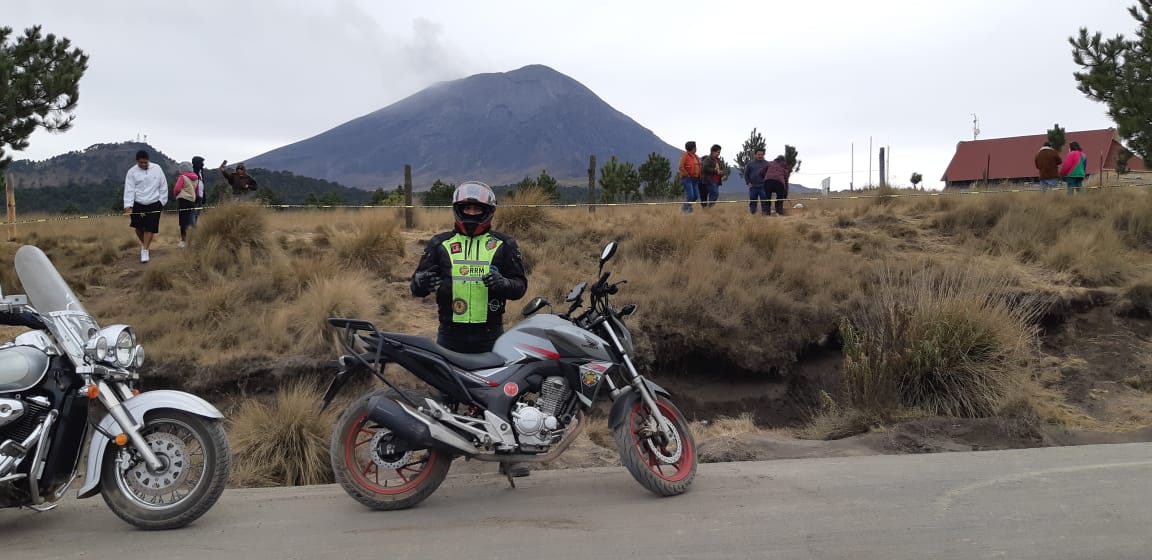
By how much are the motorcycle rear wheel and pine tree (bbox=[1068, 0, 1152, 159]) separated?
15.9 m

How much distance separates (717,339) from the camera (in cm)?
1220

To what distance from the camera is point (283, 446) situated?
751 centimetres

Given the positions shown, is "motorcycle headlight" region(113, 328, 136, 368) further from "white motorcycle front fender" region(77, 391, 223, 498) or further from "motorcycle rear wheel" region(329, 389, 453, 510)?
"motorcycle rear wheel" region(329, 389, 453, 510)

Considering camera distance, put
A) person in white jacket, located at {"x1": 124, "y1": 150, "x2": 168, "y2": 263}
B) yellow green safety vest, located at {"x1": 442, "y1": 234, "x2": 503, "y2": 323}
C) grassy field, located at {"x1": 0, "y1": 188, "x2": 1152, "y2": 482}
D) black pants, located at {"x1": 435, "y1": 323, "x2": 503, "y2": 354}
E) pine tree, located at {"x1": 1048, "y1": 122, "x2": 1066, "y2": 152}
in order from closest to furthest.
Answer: yellow green safety vest, located at {"x1": 442, "y1": 234, "x2": 503, "y2": 323}
black pants, located at {"x1": 435, "y1": 323, "x2": 503, "y2": 354}
grassy field, located at {"x1": 0, "y1": 188, "x2": 1152, "y2": 482}
person in white jacket, located at {"x1": 124, "y1": 150, "x2": 168, "y2": 263}
pine tree, located at {"x1": 1048, "y1": 122, "x2": 1066, "y2": 152}

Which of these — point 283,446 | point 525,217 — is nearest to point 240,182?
point 525,217

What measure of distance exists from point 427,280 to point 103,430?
2.12 meters

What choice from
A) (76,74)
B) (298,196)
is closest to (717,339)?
(76,74)

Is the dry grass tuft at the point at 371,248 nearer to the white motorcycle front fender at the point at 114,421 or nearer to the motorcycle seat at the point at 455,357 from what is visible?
Result: the motorcycle seat at the point at 455,357

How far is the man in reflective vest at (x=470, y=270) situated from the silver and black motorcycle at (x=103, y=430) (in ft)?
5.73

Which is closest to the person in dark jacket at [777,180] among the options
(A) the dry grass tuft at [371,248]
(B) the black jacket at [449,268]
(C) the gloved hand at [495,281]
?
(A) the dry grass tuft at [371,248]

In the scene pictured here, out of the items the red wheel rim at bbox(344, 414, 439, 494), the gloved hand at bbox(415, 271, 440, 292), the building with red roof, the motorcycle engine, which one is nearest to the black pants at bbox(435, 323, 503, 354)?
the gloved hand at bbox(415, 271, 440, 292)

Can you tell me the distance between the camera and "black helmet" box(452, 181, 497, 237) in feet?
20.5

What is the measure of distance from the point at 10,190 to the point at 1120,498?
63.2 feet

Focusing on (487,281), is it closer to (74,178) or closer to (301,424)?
(301,424)
